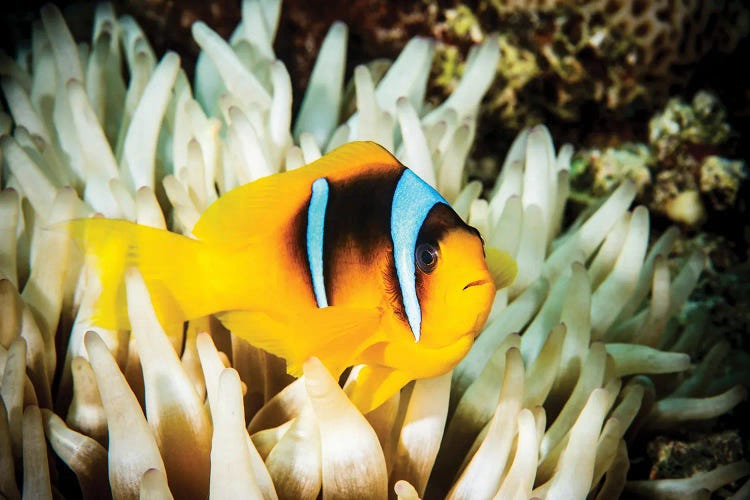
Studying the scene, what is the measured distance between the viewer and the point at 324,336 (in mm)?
922

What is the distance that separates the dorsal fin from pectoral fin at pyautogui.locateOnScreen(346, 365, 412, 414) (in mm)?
269

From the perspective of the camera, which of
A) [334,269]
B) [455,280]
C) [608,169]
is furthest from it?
[608,169]

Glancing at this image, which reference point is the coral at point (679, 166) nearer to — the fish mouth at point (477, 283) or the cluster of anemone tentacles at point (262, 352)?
the cluster of anemone tentacles at point (262, 352)

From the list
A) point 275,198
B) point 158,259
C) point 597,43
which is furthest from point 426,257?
point 597,43

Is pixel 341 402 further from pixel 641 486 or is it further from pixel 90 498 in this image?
pixel 641 486

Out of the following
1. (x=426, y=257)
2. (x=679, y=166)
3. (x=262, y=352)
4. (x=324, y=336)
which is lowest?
(x=679, y=166)

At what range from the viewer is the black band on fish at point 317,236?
1001mm

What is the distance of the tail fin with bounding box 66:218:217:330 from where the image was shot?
106 cm

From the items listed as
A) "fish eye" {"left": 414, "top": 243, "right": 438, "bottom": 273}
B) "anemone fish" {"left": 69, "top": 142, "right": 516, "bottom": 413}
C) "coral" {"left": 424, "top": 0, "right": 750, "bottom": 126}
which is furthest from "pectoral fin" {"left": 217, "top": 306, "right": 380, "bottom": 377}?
"coral" {"left": 424, "top": 0, "right": 750, "bottom": 126}

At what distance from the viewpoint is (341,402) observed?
907mm

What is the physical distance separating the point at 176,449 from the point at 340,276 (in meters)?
→ 0.36

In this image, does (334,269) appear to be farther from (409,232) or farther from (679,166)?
Result: (679,166)

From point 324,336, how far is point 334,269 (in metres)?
0.11

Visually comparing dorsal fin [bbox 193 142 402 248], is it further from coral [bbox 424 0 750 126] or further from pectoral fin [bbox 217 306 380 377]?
coral [bbox 424 0 750 126]
